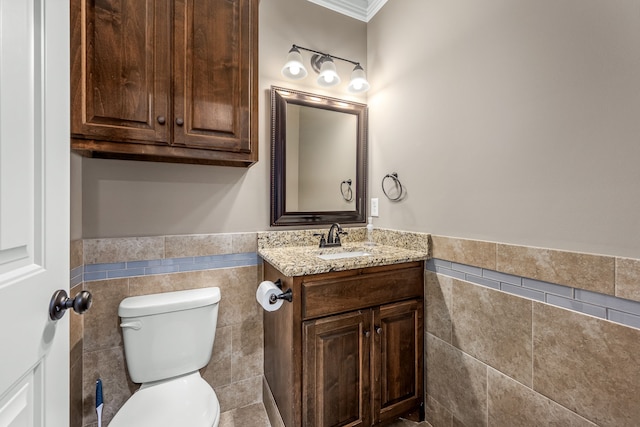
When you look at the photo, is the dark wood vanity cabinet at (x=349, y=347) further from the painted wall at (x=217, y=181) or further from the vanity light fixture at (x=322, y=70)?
the vanity light fixture at (x=322, y=70)

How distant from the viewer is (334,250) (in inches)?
66.7

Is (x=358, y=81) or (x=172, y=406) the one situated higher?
(x=358, y=81)

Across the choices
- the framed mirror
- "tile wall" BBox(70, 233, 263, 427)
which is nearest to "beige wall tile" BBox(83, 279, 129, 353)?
"tile wall" BBox(70, 233, 263, 427)

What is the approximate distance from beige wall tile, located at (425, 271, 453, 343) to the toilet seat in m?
1.14

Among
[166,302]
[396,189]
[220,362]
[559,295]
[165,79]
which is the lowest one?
[220,362]

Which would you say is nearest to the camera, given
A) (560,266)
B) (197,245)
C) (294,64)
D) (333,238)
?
(560,266)

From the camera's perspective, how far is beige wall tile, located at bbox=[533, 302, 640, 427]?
842 millimetres

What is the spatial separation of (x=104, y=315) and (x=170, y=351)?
15.7 inches

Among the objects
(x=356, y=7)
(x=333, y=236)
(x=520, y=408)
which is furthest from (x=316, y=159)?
(x=520, y=408)

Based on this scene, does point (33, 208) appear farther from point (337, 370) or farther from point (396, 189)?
point (396, 189)

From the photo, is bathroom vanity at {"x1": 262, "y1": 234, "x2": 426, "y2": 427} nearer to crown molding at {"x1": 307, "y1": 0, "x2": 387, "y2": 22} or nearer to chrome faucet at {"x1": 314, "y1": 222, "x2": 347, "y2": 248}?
chrome faucet at {"x1": 314, "y1": 222, "x2": 347, "y2": 248}

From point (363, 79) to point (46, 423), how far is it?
6.87 ft

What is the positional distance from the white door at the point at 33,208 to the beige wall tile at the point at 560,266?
156 centimetres

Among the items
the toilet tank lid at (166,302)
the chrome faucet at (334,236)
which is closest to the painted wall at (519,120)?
the chrome faucet at (334,236)
